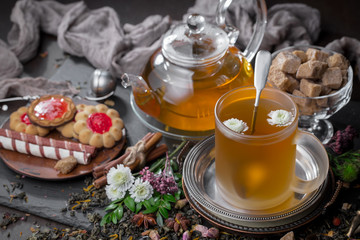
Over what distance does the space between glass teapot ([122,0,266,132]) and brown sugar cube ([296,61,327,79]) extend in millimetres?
178

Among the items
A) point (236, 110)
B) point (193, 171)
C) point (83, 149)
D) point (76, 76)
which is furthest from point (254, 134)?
point (76, 76)

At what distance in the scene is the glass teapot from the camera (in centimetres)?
151

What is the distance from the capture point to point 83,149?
154 centimetres

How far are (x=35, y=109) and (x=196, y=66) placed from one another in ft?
1.90

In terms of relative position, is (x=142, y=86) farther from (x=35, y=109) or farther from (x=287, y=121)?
(x=287, y=121)

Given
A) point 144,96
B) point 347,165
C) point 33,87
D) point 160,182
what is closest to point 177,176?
point 160,182

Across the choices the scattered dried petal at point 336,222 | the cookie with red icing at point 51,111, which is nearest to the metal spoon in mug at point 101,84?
the cookie with red icing at point 51,111

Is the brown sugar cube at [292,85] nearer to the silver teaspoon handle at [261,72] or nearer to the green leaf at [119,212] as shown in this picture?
the silver teaspoon handle at [261,72]

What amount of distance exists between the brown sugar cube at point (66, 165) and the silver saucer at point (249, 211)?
1.27 feet

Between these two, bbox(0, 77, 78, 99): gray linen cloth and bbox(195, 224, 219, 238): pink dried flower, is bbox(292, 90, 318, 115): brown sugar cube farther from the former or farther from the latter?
bbox(0, 77, 78, 99): gray linen cloth

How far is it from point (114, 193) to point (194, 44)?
1.70 ft

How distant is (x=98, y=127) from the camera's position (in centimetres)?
160

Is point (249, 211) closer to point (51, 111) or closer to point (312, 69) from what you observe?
point (312, 69)

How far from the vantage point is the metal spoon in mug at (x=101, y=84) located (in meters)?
1.80
